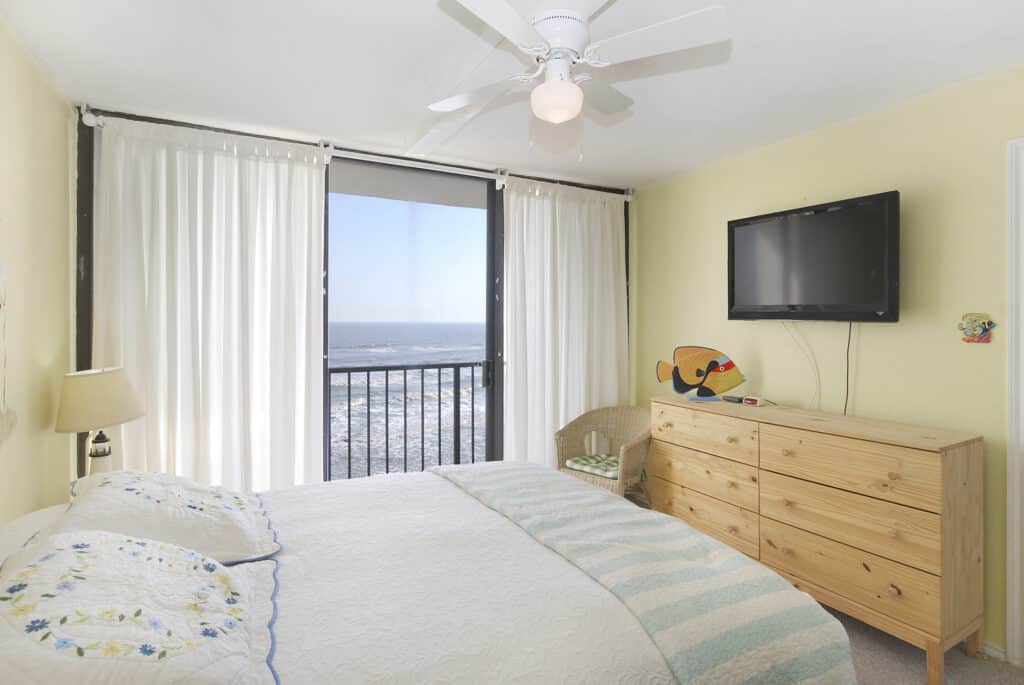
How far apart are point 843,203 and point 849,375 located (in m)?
0.88

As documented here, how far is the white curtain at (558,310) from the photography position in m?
3.97

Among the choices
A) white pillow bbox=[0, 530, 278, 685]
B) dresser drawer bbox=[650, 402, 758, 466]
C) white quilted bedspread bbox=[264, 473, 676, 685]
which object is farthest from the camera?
dresser drawer bbox=[650, 402, 758, 466]

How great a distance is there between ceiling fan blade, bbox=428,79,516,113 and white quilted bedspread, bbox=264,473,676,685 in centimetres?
148

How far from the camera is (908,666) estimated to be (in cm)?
228

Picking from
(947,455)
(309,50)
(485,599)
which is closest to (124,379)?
(309,50)

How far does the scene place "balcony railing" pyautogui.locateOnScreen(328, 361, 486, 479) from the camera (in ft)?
14.4

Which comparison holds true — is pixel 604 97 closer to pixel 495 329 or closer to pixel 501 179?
pixel 501 179

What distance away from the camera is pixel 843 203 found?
2764 millimetres

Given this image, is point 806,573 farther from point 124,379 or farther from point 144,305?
point 144,305

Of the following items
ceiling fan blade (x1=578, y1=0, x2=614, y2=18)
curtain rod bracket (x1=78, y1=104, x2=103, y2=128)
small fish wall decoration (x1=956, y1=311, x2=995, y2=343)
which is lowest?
small fish wall decoration (x1=956, y1=311, x2=995, y2=343)

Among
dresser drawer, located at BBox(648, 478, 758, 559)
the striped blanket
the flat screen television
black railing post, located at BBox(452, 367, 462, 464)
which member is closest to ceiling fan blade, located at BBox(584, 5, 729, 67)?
the striped blanket

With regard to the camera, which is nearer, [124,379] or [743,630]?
[743,630]

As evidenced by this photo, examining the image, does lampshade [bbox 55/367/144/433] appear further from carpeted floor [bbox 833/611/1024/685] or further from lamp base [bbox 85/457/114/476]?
carpeted floor [bbox 833/611/1024/685]

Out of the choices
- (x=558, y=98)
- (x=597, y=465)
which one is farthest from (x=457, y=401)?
(x=558, y=98)
